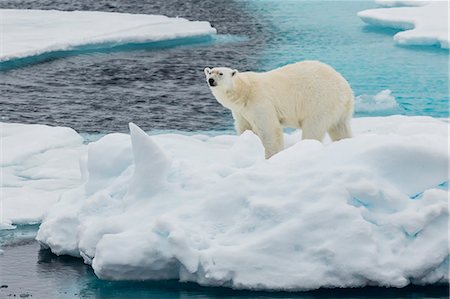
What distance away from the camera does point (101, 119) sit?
1098 centimetres

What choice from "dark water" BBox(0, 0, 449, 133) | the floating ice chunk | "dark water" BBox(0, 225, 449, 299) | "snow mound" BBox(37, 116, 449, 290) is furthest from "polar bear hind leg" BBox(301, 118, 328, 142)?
the floating ice chunk

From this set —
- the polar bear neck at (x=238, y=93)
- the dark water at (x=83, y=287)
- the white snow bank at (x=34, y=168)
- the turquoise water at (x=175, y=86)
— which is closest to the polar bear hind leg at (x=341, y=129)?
the polar bear neck at (x=238, y=93)

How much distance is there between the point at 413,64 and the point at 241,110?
7.61 metres

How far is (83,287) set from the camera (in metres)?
5.13

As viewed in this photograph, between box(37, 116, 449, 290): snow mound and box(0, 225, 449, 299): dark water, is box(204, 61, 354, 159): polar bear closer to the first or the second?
box(37, 116, 449, 290): snow mound

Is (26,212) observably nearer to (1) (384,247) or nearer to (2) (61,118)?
(1) (384,247)

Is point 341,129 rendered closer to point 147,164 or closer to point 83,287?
point 147,164

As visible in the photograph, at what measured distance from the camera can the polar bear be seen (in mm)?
7223

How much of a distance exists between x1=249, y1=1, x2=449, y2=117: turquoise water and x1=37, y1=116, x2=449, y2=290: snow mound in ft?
18.5

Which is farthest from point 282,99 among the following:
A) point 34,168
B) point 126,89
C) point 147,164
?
point 126,89

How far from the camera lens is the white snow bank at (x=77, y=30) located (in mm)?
15320

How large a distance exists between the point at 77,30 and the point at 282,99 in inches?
400

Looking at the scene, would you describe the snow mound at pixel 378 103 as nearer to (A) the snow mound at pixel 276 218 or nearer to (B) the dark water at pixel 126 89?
(B) the dark water at pixel 126 89

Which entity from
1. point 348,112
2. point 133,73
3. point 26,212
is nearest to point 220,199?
point 26,212
